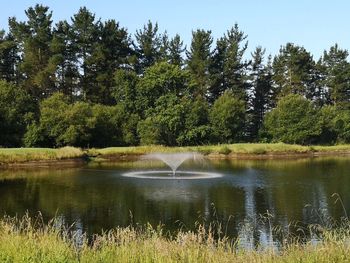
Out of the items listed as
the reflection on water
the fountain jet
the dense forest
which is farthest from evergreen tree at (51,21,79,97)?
the reflection on water

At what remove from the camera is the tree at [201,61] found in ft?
309

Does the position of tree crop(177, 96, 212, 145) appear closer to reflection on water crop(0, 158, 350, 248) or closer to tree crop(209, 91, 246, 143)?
tree crop(209, 91, 246, 143)

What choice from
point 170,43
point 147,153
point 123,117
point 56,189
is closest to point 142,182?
point 56,189

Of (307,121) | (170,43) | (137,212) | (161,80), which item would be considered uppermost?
(170,43)

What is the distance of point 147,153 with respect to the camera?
6856cm

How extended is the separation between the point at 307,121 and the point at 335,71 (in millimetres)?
22449

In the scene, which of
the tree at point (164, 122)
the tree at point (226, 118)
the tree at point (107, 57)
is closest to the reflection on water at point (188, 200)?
the tree at point (164, 122)

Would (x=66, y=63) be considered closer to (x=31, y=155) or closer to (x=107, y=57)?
(x=107, y=57)

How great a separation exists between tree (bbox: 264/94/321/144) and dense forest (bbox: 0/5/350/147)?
0.57ft

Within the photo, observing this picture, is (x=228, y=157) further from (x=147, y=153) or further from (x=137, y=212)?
(x=137, y=212)

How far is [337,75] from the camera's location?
99312 mm

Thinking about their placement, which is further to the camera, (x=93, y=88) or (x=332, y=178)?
(x=93, y=88)

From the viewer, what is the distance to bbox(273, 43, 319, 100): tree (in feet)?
328

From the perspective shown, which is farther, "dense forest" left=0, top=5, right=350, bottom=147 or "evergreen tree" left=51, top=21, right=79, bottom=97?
"evergreen tree" left=51, top=21, right=79, bottom=97
